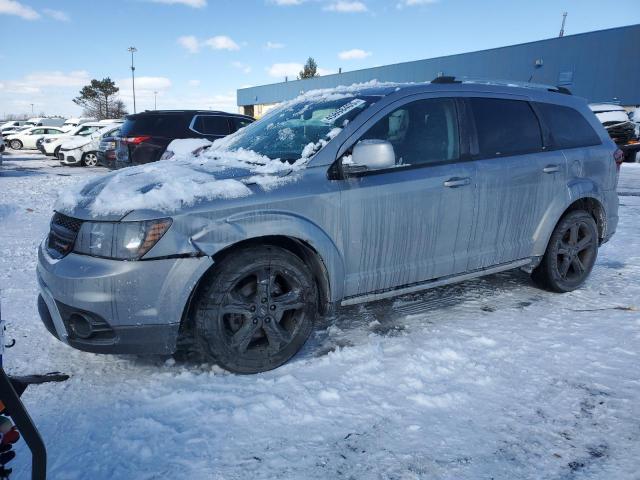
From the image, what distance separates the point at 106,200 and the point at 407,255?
6.37 feet

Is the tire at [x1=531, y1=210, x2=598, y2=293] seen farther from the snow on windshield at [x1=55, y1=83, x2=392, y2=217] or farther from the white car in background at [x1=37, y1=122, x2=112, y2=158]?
the white car in background at [x1=37, y1=122, x2=112, y2=158]

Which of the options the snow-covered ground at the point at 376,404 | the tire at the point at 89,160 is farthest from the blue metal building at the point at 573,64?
the snow-covered ground at the point at 376,404

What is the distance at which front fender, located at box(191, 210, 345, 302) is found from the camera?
2748 mm

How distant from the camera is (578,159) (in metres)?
4.37

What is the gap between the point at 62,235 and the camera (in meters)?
2.90

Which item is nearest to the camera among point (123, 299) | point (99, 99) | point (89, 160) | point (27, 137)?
point (123, 299)

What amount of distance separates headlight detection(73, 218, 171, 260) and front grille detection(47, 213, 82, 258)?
19 cm

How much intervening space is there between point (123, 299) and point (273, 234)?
883 millimetres

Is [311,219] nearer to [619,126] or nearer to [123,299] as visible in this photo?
[123,299]

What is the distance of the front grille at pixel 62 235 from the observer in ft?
9.18

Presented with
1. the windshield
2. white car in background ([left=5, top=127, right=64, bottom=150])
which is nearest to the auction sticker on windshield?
the windshield

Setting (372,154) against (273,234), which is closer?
(273,234)

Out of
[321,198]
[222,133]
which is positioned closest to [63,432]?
[321,198]

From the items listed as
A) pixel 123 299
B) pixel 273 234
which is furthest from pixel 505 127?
pixel 123 299
